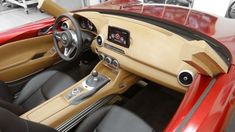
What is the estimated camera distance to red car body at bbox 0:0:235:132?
2.85 feet

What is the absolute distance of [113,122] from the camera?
1353 mm

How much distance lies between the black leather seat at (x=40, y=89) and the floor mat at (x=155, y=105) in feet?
1.61

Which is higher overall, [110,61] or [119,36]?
[119,36]

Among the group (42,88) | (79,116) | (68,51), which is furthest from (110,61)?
(42,88)

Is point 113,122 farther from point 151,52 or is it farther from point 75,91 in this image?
point 151,52

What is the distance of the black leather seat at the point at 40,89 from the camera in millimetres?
1612

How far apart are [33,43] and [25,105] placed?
0.50 m

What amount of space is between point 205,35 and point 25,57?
1.31m

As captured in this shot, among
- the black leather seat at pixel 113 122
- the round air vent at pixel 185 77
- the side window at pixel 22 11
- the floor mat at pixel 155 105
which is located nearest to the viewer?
the round air vent at pixel 185 77

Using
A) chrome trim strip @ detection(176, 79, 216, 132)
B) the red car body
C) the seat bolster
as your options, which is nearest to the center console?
the seat bolster

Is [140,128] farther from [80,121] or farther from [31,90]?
[31,90]

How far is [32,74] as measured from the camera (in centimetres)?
187

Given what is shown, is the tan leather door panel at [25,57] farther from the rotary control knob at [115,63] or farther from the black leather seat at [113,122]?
the black leather seat at [113,122]

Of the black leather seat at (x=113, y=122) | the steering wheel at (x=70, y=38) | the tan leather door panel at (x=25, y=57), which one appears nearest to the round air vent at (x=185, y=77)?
the black leather seat at (x=113, y=122)
